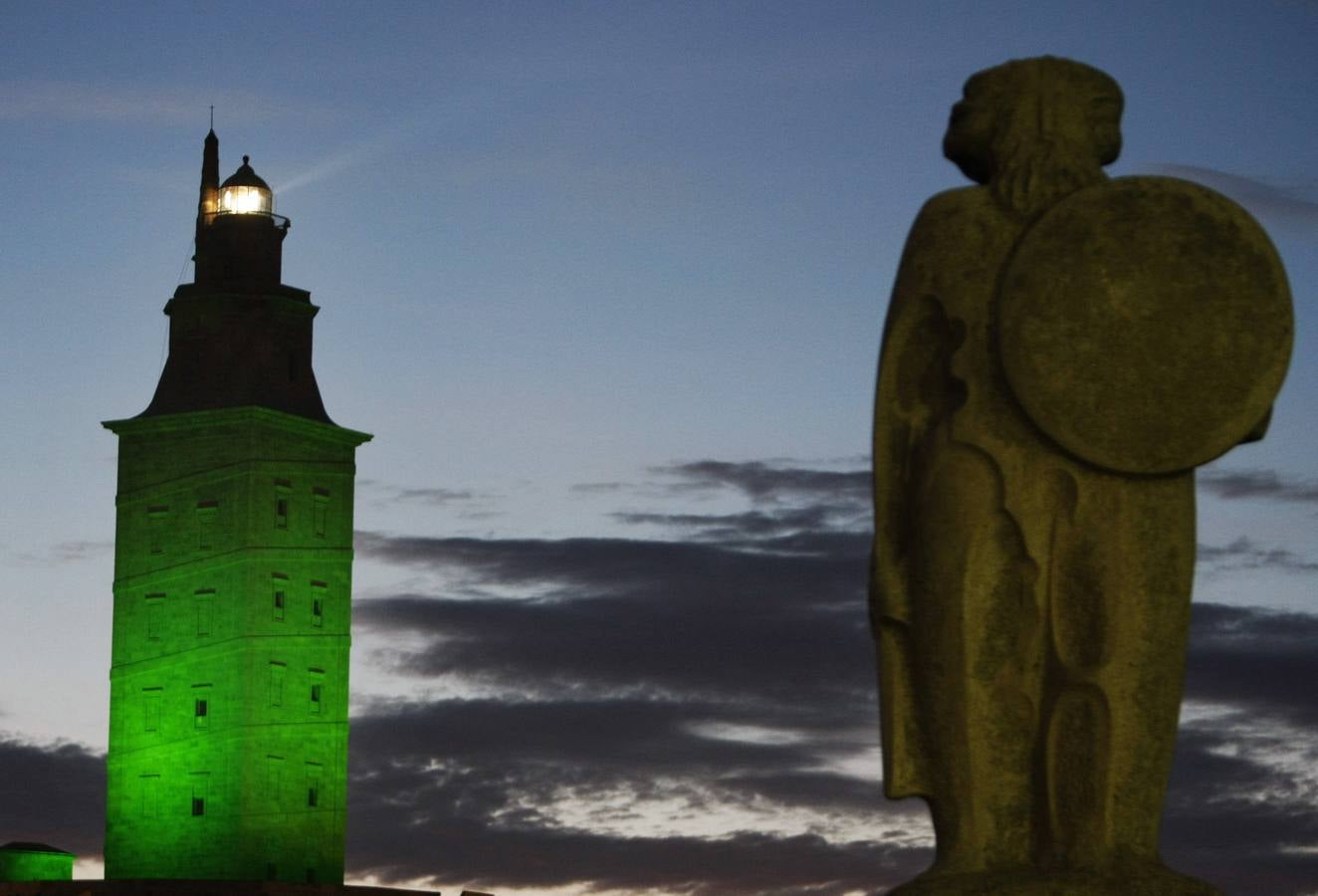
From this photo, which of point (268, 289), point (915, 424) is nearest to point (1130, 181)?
point (915, 424)

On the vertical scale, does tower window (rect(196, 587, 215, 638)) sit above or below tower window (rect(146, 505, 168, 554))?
below

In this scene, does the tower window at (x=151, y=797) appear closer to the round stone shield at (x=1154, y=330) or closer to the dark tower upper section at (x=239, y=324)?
the dark tower upper section at (x=239, y=324)

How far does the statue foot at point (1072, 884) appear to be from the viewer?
→ 943cm

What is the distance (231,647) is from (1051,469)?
2809 inches

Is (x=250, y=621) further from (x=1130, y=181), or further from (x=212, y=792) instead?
(x=1130, y=181)

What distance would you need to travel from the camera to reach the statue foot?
30.9 ft

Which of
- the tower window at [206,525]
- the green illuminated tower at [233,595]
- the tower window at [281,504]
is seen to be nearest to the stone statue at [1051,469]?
the green illuminated tower at [233,595]

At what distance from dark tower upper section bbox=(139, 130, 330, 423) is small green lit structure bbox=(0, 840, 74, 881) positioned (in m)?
14.6

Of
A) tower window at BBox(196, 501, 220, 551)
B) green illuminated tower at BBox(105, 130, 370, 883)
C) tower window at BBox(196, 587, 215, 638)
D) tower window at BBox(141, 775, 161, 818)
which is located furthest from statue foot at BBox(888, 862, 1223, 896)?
tower window at BBox(196, 501, 220, 551)

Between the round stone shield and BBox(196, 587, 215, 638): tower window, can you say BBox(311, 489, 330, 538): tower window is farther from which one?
the round stone shield

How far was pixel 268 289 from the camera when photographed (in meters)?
85.2

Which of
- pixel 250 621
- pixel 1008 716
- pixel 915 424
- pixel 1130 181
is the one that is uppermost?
pixel 250 621

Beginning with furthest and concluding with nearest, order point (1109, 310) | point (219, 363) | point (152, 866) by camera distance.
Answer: point (219, 363) → point (152, 866) → point (1109, 310)

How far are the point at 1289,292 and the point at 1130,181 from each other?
661mm
